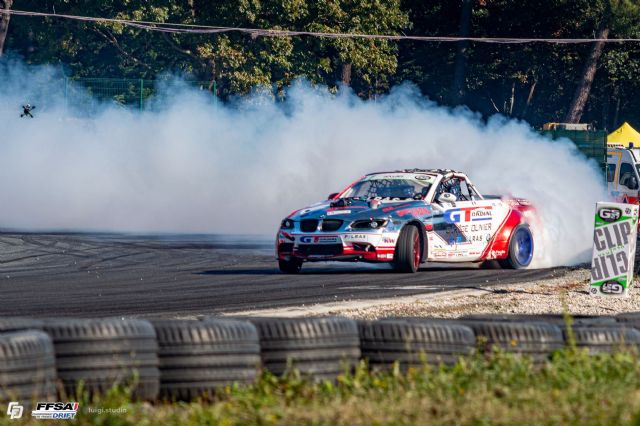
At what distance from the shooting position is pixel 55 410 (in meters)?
6.09

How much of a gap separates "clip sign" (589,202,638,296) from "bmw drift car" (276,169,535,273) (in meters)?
3.02

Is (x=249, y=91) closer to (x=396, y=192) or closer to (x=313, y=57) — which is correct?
(x=313, y=57)

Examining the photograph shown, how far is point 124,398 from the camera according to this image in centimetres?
634

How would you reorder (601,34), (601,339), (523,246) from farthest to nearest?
(601,34)
(523,246)
(601,339)

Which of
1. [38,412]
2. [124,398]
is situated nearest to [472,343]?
[124,398]

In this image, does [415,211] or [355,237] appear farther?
[415,211]

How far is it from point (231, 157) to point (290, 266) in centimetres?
1568

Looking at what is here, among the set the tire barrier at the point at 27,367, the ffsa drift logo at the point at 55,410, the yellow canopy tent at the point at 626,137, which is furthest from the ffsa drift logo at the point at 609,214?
the yellow canopy tent at the point at 626,137

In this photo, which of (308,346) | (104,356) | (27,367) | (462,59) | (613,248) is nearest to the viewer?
(27,367)

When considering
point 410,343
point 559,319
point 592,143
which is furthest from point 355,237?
point 592,143

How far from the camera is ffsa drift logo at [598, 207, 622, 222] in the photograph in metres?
13.3

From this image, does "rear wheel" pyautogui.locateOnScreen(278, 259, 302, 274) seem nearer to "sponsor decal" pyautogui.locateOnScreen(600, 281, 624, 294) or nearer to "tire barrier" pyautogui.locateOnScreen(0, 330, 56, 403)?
"sponsor decal" pyautogui.locateOnScreen(600, 281, 624, 294)

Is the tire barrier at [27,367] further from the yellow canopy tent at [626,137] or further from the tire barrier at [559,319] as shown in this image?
the yellow canopy tent at [626,137]

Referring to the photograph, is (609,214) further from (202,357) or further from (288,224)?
(202,357)
